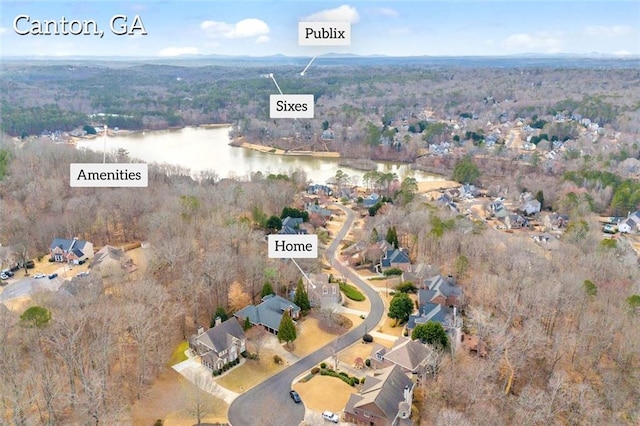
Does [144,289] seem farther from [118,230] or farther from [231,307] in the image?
[118,230]

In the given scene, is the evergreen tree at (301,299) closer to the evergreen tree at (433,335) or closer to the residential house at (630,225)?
the evergreen tree at (433,335)

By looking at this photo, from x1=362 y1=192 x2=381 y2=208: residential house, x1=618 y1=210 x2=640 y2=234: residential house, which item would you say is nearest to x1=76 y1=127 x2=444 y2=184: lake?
x1=362 y1=192 x2=381 y2=208: residential house

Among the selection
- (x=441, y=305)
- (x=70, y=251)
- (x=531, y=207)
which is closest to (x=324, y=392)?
(x=441, y=305)

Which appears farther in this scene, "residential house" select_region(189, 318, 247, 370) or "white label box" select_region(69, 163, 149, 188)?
"residential house" select_region(189, 318, 247, 370)

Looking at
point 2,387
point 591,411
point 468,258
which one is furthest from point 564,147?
point 2,387

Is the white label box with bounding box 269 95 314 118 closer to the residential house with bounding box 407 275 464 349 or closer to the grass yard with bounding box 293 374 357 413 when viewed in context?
the grass yard with bounding box 293 374 357 413

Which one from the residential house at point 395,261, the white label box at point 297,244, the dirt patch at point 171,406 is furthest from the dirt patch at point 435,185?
the dirt patch at point 171,406

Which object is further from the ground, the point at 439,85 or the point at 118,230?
the point at 439,85
